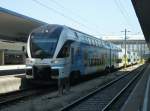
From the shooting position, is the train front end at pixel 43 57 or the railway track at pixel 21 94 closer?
the railway track at pixel 21 94

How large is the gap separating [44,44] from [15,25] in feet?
47.4

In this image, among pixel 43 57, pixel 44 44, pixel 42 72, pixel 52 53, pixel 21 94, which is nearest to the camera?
pixel 21 94

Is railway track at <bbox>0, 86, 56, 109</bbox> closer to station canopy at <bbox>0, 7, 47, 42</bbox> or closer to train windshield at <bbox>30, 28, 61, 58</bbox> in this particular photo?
train windshield at <bbox>30, 28, 61, 58</bbox>

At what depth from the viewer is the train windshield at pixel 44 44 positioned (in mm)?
21000

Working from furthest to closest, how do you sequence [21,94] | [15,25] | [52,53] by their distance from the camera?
[15,25] < [52,53] < [21,94]

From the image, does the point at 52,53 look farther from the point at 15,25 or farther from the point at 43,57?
the point at 15,25

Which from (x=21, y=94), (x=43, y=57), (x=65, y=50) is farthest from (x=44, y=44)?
(x=21, y=94)

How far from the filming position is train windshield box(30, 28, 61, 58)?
21000 millimetres

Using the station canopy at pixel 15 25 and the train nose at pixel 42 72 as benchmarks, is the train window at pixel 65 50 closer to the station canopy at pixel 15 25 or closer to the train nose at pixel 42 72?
the train nose at pixel 42 72

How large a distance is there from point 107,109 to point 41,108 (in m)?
2.59

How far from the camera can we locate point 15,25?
1383 inches

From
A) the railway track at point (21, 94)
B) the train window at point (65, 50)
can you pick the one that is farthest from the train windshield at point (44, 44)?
the railway track at point (21, 94)

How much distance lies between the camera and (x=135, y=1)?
20.8m

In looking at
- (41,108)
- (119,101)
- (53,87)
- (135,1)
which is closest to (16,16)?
(53,87)
